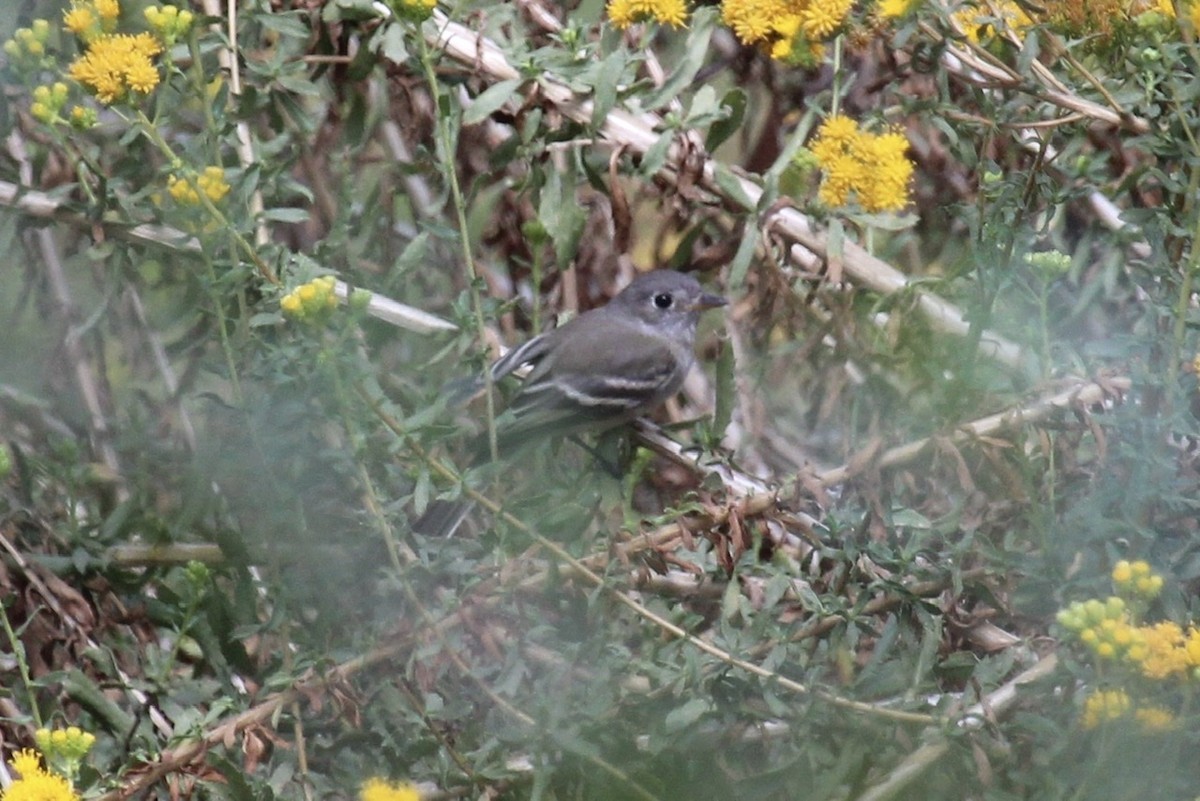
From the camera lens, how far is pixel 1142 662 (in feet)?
7.32

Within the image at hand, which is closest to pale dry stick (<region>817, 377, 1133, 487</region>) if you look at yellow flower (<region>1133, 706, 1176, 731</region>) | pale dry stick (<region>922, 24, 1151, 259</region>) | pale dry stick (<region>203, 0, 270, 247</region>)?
pale dry stick (<region>922, 24, 1151, 259</region>)

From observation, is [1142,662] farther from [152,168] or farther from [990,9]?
[152,168]

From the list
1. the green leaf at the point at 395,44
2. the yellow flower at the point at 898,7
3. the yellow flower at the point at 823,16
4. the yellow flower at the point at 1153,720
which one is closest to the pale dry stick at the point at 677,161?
the green leaf at the point at 395,44

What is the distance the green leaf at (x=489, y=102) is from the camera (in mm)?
3436

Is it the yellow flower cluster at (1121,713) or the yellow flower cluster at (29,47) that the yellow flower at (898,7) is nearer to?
the yellow flower cluster at (1121,713)

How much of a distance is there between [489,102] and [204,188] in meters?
0.74

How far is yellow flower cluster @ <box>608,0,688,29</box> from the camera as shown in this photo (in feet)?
11.2

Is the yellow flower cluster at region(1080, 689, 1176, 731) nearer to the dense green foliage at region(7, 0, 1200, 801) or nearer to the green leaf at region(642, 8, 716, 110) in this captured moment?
the dense green foliage at region(7, 0, 1200, 801)

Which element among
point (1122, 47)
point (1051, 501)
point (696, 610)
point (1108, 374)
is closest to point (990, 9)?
point (1122, 47)

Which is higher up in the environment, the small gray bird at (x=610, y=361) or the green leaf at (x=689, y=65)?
the green leaf at (x=689, y=65)

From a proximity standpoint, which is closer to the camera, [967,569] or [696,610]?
[967,569]

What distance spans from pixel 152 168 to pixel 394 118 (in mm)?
731

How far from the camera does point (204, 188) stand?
9.78 ft

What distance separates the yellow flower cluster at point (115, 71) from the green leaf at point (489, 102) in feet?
2.25
